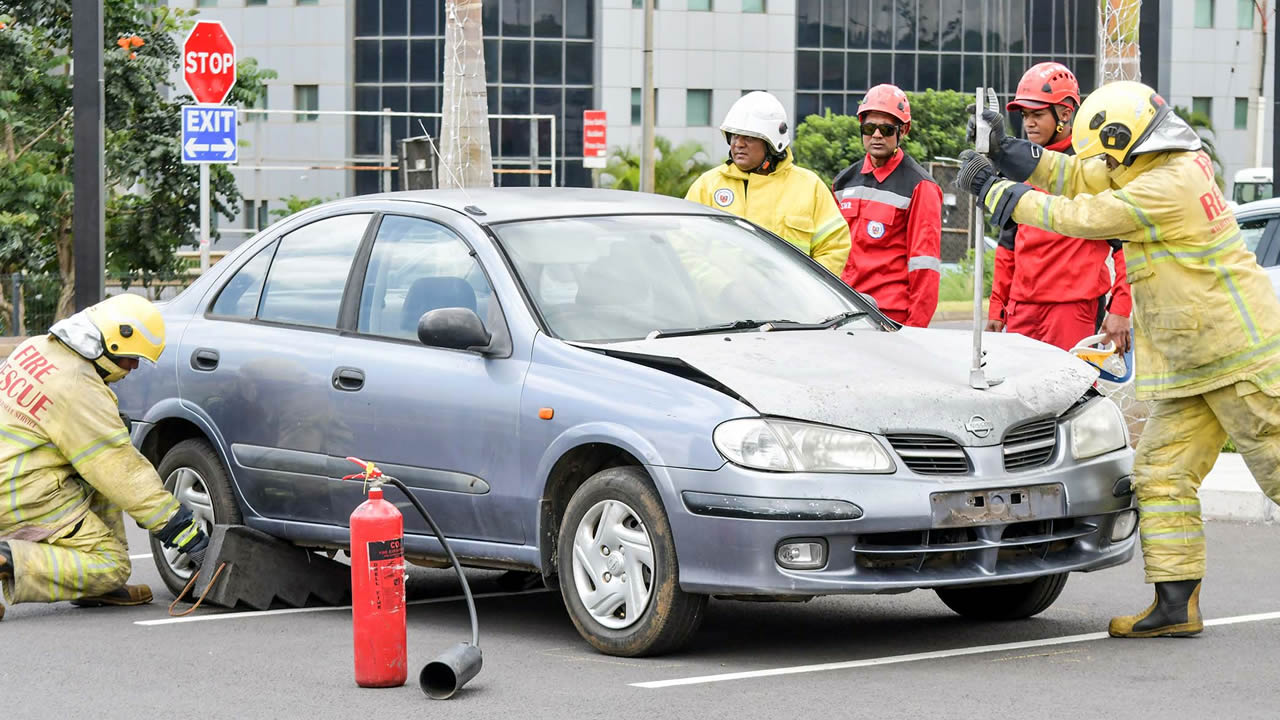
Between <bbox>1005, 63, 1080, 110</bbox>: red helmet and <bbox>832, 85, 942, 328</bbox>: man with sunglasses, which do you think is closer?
<bbox>1005, 63, 1080, 110</bbox>: red helmet

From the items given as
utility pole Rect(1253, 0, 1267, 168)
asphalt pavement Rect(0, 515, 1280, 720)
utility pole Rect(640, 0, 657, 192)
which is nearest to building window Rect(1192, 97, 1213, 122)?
utility pole Rect(1253, 0, 1267, 168)

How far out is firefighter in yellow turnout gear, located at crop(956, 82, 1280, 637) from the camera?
6.65 metres

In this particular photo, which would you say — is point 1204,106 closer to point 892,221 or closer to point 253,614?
point 892,221

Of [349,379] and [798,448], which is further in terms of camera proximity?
[349,379]

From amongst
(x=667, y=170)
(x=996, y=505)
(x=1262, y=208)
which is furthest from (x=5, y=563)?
(x=667, y=170)

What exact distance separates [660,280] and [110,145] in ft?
53.7

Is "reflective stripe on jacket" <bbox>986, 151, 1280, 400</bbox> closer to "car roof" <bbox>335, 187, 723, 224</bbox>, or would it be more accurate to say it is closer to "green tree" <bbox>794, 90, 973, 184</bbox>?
"car roof" <bbox>335, 187, 723, 224</bbox>

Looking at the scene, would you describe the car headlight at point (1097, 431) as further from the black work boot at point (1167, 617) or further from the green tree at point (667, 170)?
the green tree at point (667, 170)

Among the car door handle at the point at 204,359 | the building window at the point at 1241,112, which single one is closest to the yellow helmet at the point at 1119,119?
the car door handle at the point at 204,359

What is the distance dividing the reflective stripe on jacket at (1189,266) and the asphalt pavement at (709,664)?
1004 millimetres

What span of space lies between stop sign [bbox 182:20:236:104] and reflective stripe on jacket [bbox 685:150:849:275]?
855 cm

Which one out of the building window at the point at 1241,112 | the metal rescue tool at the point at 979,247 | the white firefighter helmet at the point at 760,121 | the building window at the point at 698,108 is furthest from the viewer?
the building window at the point at 1241,112

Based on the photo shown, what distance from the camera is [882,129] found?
903 centimetres

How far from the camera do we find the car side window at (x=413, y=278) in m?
7.14
